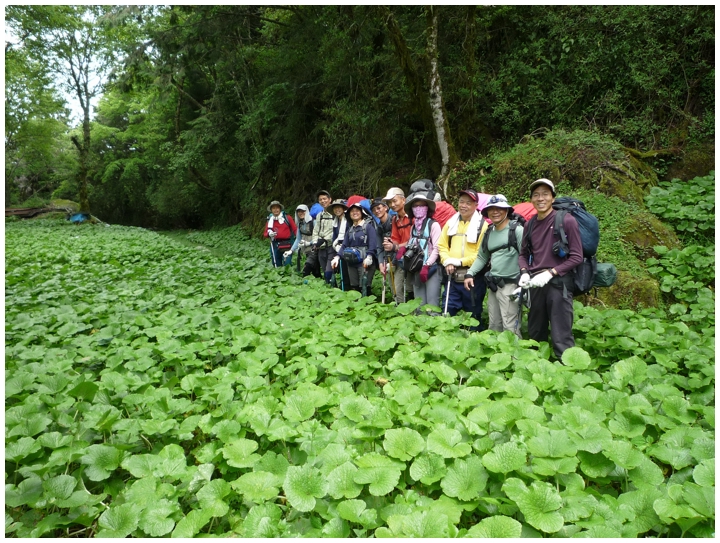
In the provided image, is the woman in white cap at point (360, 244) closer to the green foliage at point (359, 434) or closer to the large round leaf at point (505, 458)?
the green foliage at point (359, 434)

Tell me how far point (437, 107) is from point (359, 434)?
9.60 metres

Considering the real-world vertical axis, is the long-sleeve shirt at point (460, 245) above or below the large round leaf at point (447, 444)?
above

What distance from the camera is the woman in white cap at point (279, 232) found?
9.34 metres

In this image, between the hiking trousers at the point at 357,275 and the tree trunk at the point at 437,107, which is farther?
the tree trunk at the point at 437,107

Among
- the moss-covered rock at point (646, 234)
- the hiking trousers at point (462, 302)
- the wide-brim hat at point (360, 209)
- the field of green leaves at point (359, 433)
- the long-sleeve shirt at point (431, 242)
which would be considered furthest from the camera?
the moss-covered rock at point (646, 234)

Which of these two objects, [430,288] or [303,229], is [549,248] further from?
[303,229]

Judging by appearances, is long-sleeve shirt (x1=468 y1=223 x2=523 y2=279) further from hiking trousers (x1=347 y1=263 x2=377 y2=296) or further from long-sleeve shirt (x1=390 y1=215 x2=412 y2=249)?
hiking trousers (x1=347 y1=263 x2=377 y2=296)

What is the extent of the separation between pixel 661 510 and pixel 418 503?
3.45ft

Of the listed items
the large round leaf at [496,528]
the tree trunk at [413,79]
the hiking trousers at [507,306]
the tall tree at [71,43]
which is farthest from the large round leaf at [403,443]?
the tall tree at [71,43]

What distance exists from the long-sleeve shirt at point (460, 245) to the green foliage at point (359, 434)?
0.99 metres

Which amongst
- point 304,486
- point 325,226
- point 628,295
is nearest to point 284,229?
point 325,226

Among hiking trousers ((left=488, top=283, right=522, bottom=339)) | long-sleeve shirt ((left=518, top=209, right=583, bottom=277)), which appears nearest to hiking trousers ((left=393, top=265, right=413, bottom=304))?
hiking trousers ((left=488, top=283, right=522, bottom=339))

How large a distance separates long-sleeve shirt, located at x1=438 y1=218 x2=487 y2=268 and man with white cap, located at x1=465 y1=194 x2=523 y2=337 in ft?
0.80

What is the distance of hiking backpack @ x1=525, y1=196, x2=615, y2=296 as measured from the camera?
414 cm
